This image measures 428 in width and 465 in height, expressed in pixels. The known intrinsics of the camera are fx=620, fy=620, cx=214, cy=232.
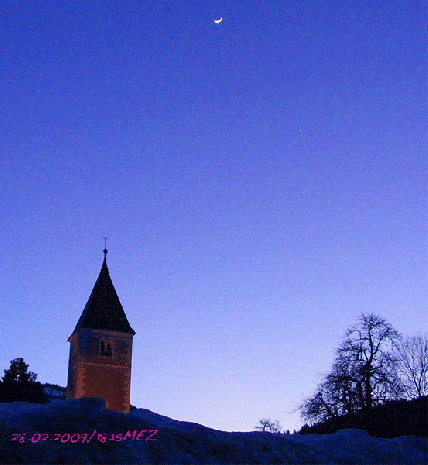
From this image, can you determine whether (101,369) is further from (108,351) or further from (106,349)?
(106,349)

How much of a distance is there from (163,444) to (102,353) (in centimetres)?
4666

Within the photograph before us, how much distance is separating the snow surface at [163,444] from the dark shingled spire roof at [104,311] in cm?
4577

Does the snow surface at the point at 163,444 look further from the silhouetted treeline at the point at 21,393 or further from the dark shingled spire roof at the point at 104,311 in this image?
the dark shingled spire roof at the point at 104,311

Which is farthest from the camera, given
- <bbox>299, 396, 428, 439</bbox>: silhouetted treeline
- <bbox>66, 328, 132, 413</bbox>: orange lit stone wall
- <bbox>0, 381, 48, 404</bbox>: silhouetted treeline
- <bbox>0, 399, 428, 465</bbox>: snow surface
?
<bbox>66, 328, 132, 413</bbox>: orange lit stone wall

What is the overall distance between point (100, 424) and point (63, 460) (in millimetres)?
1016

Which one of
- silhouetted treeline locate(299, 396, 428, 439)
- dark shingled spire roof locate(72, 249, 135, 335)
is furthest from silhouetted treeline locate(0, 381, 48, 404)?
silhouetted treeline locate(299, 396, 428, 439)

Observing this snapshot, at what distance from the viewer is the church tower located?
51.2 metres

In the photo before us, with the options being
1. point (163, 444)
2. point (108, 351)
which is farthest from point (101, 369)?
point (163, 444)

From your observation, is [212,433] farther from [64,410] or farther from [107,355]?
[107,355]

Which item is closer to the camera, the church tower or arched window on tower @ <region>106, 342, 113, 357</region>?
the church tower

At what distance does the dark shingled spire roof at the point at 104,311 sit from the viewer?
5459 centimetres

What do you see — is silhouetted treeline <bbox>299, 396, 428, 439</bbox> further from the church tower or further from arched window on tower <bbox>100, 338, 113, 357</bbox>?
arched window on tower <bbox>100, 338, 113, 357</bbox>

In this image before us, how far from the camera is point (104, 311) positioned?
56.2 m

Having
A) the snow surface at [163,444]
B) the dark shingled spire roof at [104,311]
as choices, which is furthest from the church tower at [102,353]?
the snow surface at [163,444]
